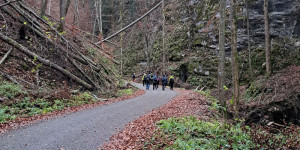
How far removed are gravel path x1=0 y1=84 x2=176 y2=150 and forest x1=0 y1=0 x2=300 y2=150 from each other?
29 mm

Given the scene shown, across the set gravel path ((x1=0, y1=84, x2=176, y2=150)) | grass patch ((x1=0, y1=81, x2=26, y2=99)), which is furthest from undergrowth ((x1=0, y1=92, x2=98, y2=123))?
gravel path ((x1=0, y1=84, x2=176, y2=150))

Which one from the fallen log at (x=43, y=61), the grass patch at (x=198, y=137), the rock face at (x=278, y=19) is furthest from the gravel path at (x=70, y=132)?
the rock face at (x=278, y=19)

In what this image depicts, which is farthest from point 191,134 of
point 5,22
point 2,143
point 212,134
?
point 5,22

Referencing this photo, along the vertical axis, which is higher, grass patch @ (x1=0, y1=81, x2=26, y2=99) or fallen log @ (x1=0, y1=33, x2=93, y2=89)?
fallen log @ (x1=0, y1=33, x2=93, y2=89)

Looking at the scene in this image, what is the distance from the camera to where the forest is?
251 inches

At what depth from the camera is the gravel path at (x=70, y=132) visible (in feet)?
18.7

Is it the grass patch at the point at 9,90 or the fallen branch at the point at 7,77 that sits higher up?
the fallen branch at the point at 7,77

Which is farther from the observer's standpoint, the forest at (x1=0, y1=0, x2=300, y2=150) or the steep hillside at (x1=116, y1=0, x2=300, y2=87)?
the steep hillside at (x1=116, y1=0, x2=300, y2=87)

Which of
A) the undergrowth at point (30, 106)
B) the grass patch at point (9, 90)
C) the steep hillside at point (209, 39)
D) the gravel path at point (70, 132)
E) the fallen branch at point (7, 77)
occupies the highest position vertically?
the steep hillside at point (209, 39)

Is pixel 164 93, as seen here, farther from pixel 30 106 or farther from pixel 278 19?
pixel 278 19

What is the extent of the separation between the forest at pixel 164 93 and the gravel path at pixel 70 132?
3 centimetres

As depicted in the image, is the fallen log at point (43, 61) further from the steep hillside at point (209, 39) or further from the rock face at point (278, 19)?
the rock face at point (278, 19)

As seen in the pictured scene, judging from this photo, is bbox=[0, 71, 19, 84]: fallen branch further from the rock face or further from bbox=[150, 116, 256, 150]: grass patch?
the rock face

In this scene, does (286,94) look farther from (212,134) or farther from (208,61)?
(208,61)
